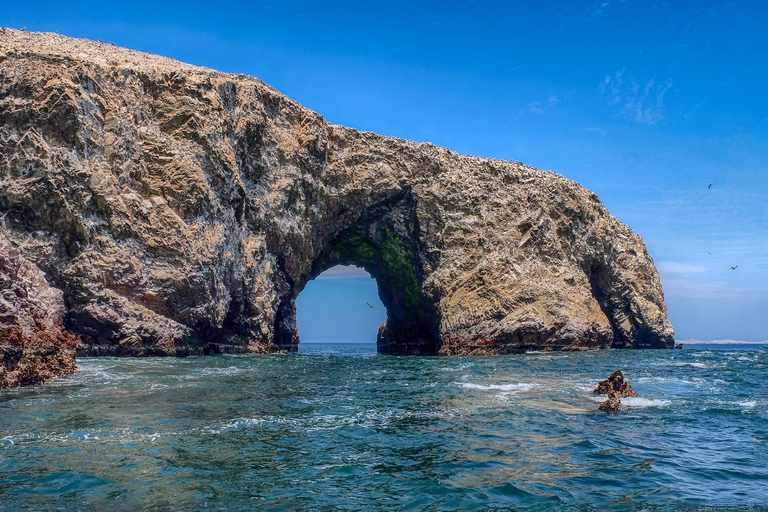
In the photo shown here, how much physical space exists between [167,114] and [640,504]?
33.9 m

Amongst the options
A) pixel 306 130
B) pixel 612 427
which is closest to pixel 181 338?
pixel 306 130

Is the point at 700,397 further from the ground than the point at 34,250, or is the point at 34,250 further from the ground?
the point at 34,250

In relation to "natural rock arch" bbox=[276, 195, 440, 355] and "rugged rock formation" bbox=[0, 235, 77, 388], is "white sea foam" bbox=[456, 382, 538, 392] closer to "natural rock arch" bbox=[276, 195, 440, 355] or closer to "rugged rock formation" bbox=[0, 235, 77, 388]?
"rugged rock formation" bbox=[0, 235, 77, 388]

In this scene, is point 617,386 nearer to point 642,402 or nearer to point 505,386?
point 642,402

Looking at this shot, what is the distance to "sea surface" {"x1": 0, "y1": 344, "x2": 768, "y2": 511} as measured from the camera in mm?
7000

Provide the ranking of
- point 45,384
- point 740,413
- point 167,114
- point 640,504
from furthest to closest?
point 167,114, point 45,384, point 740,413, point 640,504

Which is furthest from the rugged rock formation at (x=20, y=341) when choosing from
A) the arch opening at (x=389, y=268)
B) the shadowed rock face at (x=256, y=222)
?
the arch opening at (x=389, y=268)

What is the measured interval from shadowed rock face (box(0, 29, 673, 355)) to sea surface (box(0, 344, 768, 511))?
13.9 m

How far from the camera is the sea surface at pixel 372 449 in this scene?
7.00 metres

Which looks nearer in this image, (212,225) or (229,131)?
(212,225)

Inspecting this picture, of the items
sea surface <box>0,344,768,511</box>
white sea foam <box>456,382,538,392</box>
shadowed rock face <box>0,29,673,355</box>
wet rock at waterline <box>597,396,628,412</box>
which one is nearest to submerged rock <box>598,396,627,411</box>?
wet rock at waterline <box>597,396,628,412</box>

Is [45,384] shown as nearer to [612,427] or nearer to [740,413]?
[612,427]

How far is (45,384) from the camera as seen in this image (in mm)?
15789

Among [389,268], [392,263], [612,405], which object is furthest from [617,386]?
[389,268]
